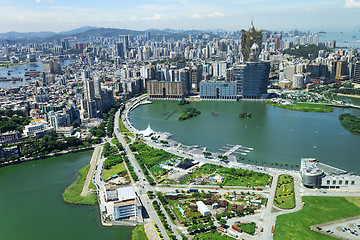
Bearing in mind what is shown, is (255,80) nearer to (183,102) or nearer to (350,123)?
(183,102)

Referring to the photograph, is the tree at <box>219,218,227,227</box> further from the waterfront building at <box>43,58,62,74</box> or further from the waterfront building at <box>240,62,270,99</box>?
the waterfront building at <box>43,58,62,74</box>

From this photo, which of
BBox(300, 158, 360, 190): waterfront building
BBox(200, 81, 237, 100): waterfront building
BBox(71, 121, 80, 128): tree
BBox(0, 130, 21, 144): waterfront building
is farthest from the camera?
BBox(200, 81, 237, 100): waterfront building

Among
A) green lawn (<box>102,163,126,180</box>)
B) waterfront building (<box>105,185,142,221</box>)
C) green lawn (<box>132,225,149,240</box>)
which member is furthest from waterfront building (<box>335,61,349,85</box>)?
green lawn (<box>132,225,149,240</box>)

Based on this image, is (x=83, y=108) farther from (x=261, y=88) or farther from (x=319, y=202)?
(x=319, y=202)

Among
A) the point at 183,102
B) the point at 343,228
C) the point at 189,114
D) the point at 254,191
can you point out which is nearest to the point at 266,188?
the point at 254,191

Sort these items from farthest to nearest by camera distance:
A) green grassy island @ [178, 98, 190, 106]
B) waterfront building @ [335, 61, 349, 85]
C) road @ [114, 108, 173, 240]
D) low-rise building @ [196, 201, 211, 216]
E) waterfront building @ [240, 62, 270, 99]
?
1. waterfront building @ [335, 61, 349, 85]
2. green grassy island @ [178, 98, 190, 106]
3. waterfront building @ [240, 62, 270, 99]
4. low-rise building @ [196, 201, 211, 216]
5. road @ [114, 108, 173, 240]

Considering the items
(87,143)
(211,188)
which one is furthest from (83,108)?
(211,188)

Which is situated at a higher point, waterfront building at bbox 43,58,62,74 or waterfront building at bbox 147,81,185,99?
waterfront building at bbox 43,58,62,74
